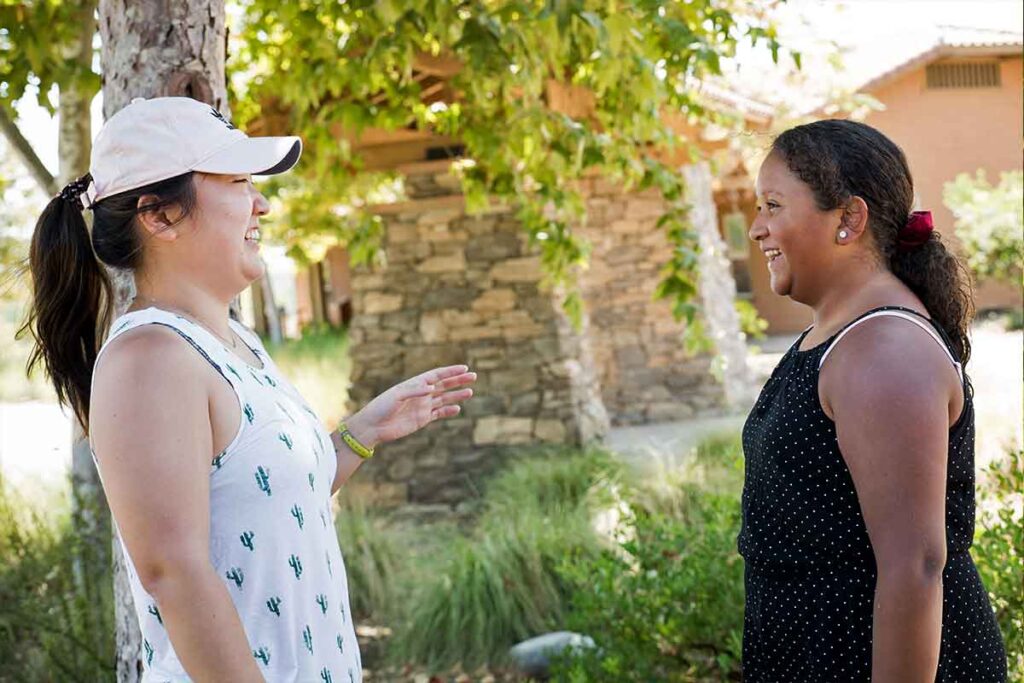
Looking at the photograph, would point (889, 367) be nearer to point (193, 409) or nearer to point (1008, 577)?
point (193, 409)

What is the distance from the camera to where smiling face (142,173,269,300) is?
5.58 feet

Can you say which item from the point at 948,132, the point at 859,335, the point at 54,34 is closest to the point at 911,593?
the point at 859,335

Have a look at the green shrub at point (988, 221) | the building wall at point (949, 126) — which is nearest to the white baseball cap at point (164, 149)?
the green shrub at point (988, 221)

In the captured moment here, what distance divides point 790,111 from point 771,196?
9.22 m

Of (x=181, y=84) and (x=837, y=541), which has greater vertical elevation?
(x=181, y=84)

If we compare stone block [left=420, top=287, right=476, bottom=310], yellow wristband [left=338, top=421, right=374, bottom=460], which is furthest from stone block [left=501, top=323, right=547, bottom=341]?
yellow wristband [left=338, top=421, right=374, bottom=460]

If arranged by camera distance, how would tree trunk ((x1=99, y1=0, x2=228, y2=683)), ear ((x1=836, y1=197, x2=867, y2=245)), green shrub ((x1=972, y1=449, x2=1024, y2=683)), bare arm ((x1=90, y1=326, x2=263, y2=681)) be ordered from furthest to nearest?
green shrub ((x1=972, y1=449, x2=1024, y2=683)) < tree trunk ((x1=99, y1=0, x2=228, y2=683)) < ear ((x1=836, y1=197, x2=867, y2=245)) < bare arm ((x1=90, y1=326, x2=263, y2=681))

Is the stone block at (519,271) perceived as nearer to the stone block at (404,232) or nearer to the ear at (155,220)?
the stone block at (404,232)

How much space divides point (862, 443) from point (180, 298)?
109 cm

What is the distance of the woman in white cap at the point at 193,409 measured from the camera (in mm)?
1479

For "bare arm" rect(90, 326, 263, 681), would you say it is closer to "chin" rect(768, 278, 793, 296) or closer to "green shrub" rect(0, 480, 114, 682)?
"chin" rect(768, 278, 793, 296)

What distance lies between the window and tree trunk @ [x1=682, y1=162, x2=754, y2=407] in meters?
7.27

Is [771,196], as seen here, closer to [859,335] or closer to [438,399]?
[859,335]

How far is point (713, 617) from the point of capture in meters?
3.58
